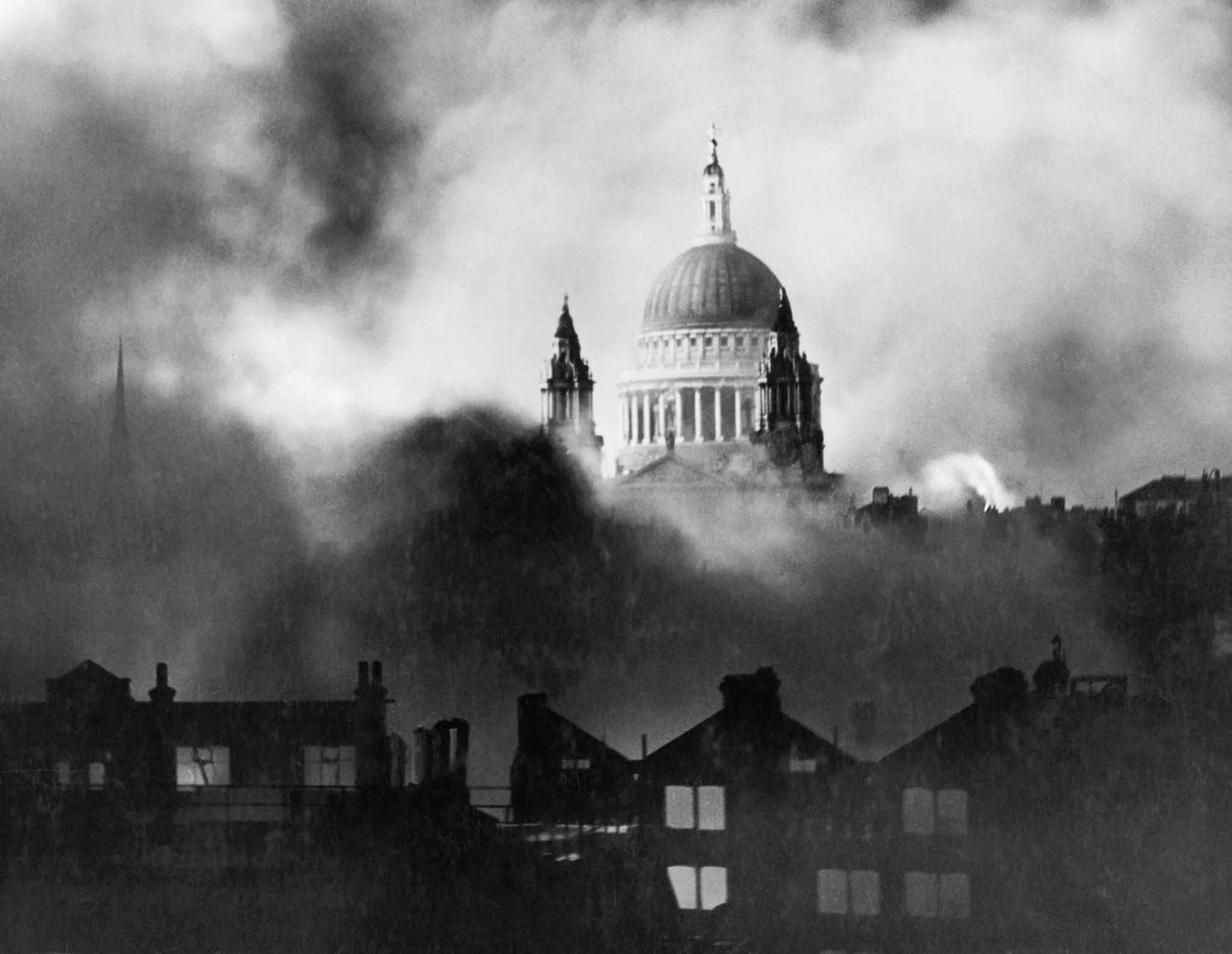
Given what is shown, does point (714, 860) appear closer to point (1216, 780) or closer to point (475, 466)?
point (1216, 780)

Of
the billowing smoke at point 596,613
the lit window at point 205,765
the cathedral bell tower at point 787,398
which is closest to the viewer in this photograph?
the lit window at point 205,765

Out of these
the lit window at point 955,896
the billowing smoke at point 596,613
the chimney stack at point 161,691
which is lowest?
the lit window at point 955,896

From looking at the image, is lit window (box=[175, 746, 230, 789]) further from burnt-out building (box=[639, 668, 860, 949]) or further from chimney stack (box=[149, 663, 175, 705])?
burnt-out building (box=[639, 668, 860, 949])

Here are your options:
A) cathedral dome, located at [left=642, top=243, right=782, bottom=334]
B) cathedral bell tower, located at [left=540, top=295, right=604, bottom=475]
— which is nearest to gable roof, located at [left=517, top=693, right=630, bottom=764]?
cathedral bell tower, located at [left=540, top=295, right=604, bottom=475]

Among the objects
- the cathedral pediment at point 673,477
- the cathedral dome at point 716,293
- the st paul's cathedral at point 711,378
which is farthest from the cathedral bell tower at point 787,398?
the cathedral dome at point 716,293

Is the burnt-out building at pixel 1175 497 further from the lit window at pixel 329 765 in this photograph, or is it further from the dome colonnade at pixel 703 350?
the dome colonnade at pixel 703 350

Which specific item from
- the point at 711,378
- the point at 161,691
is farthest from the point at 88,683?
the point at 711,378
